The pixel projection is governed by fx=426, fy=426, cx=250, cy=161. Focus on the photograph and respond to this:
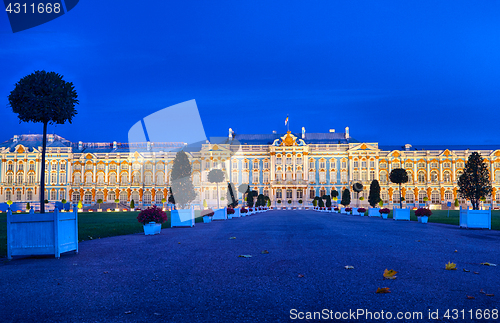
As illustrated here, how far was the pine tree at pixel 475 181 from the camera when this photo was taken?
32.9 m

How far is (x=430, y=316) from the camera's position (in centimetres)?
486

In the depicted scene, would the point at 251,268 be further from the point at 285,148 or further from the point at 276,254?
the point at 285,148

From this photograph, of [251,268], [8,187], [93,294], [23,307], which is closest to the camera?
[23,307]

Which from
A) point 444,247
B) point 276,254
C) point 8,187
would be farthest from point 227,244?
point 8,187

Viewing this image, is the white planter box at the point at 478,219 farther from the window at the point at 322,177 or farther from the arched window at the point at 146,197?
the arched window at the point at 146,197

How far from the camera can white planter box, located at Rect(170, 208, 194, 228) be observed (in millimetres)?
21594

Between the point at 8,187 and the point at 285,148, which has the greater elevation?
the point at 285,148

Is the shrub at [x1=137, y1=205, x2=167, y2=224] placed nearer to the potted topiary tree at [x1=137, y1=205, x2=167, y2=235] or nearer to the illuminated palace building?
the potted topiary tree at [x1=137, y1=205, x2=167, y2=235]

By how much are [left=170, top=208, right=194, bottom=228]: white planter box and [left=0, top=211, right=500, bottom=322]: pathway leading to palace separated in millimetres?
10490

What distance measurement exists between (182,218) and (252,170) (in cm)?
6862

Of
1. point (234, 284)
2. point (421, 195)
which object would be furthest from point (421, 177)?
point (234, 284)

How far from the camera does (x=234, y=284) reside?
658 cm

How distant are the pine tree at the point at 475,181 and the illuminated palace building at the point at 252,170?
51.3 m

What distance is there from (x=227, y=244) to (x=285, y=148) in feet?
249
